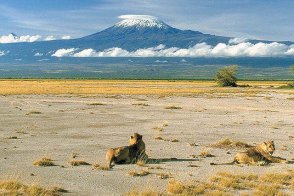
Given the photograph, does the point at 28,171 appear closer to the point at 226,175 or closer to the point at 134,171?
the point at 134,171

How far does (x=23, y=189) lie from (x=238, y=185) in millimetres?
6161

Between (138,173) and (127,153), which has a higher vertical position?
(127,153)

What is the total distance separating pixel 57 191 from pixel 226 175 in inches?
216

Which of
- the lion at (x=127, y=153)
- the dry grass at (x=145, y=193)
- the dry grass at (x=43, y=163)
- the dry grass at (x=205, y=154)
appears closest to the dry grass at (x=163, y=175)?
the lion at (x=127, y=153)

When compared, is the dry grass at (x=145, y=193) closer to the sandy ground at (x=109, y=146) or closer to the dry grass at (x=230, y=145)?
the sandy ground at (x=109, y=146)

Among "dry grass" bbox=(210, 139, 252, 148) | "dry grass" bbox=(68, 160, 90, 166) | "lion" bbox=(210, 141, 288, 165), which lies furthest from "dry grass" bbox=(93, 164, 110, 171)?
"dry grass" bbox=(210, 139, 252, 148)

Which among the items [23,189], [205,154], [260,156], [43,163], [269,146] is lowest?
[205,154]

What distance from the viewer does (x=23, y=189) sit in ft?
42.0

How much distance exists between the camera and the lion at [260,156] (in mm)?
17484

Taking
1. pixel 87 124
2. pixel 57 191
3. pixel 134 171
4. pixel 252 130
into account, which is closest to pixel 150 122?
pixel 87 124

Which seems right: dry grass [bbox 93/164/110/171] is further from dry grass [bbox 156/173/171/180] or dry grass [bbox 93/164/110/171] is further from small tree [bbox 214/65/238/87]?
small tree [bbox 214/65/238/87]

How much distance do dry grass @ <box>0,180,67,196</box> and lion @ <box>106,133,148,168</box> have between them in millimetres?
4058

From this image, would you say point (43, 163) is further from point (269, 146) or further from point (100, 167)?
point (269, 146)

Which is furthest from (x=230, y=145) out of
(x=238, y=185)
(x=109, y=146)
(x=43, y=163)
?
(x=43, y=163)
